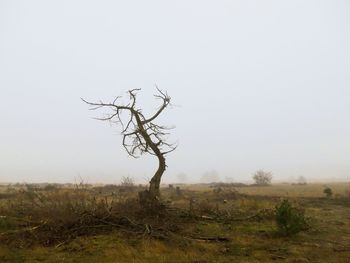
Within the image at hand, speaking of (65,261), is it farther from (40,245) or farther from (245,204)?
(245,204)

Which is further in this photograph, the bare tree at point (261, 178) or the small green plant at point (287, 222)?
the bare tree at point (261, 178)

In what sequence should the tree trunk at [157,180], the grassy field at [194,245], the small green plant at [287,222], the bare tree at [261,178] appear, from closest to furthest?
1. the grassy field at [194,245]
2. the small green plant at [287,222]
3. the tree trunk at [157,180]
4. the bare tree at [261,178]

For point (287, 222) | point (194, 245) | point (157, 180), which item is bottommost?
point (194, 245)

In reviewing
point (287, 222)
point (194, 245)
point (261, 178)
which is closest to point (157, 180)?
point (194, 245)

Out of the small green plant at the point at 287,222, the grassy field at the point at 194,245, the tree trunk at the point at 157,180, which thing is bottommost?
the grassy field at the point at 194,245

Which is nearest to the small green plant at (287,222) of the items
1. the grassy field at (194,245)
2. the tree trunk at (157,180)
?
the grassy field at (194,245)

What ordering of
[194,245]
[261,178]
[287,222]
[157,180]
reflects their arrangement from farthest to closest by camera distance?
[261,178], [157,180], [287,222], [194,245]

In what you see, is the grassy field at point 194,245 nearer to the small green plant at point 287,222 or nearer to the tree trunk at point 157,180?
the small green plant at point 287,222

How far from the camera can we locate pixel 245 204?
18047 millimetres

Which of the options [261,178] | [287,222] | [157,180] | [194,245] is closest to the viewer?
[194,245]

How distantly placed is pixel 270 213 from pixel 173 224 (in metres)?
4.54

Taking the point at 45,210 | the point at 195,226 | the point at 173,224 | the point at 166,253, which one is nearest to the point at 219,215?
the point at 195,226

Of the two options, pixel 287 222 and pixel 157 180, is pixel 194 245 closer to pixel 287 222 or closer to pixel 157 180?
pixel 287 222

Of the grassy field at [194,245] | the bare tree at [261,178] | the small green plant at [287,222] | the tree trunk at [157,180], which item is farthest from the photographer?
the bare tree at [261,178]
